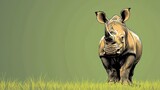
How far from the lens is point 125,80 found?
772 cm

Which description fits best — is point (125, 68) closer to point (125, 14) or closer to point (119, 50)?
point (119, 50)

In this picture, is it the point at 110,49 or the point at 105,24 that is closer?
the point at 110,49

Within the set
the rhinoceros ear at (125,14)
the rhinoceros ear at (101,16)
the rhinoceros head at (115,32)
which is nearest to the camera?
the rhinoceros head at (115,32)

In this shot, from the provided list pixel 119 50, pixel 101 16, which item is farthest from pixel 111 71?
pixel 101 16

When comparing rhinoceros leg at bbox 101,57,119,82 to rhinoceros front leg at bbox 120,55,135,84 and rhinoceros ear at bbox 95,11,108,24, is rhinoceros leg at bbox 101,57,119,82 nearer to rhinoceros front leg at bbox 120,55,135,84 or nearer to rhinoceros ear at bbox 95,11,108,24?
rhinoceros front leg at bbox 120,55,135,84

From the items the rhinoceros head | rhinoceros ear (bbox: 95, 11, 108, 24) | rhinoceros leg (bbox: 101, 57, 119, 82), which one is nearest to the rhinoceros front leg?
rhinoceros leg (bbox: 101, 57, 119, 82)

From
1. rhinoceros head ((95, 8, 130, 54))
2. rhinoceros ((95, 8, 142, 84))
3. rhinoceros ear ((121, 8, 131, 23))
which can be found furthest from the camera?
rhinoceros ear ((121, 8, 131, 23))

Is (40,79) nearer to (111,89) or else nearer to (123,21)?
(111,89)

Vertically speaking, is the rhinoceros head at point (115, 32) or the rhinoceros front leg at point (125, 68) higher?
the rhinoceros head at point (115, 32)

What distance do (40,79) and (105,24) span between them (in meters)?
2.05

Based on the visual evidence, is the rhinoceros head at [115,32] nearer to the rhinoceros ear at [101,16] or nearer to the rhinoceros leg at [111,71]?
the rhinoceros ear at [101,16]

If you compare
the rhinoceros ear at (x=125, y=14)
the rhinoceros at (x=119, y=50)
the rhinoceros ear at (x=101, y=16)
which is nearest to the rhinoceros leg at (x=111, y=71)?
the rhinoceros at (x=119, y=50)

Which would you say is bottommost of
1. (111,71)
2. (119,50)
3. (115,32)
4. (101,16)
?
(111,71)

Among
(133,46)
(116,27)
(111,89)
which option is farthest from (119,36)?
(111,89)
